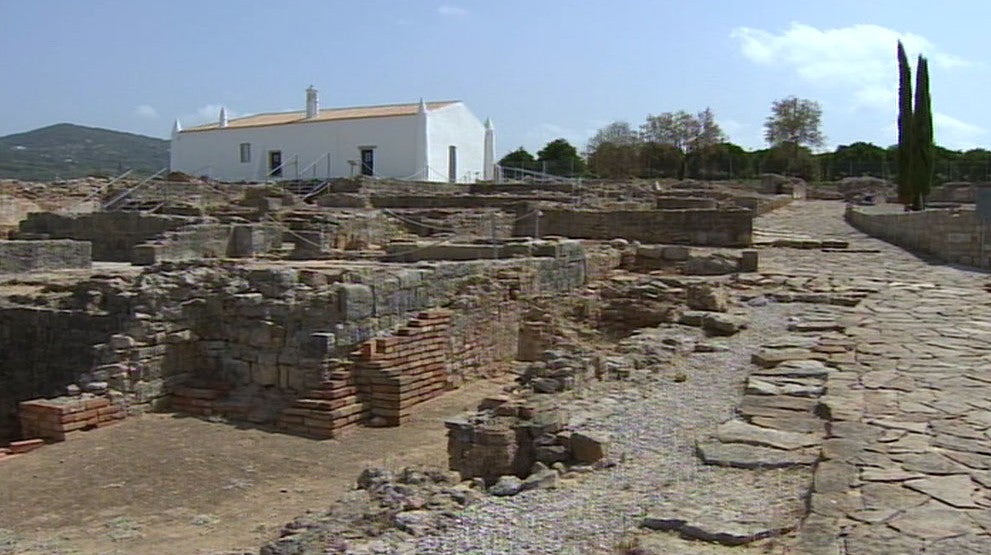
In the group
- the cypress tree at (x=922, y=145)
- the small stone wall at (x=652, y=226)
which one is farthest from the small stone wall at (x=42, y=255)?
the cypress tree at (x=922, y=145)

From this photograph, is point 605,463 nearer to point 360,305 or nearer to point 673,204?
point 360,305

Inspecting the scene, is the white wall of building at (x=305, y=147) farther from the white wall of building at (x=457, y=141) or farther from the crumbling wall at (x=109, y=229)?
the crumbling wall at (x=109, y=229)

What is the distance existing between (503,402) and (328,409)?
6.93ft

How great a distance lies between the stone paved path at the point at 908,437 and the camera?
3322 millimetres

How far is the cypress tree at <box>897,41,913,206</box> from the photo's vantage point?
24.8m

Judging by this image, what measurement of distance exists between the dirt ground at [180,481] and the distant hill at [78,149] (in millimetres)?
38999

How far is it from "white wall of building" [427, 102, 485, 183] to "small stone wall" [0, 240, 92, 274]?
2774 cm

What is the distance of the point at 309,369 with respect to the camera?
7.71 metres

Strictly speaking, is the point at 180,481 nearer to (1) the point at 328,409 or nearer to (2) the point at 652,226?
(1) the point at 328,409

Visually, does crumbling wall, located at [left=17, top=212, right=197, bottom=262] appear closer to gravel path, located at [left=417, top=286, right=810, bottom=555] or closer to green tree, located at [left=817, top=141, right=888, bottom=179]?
gravel path, located at [left=417, top=286, right=810, bottom=555]

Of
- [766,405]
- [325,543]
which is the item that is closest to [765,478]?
[766,405]

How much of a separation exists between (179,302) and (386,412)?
211 centimetres

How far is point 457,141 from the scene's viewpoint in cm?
4319

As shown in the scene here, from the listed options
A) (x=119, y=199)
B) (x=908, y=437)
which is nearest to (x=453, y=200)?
(x=119, y=199)
